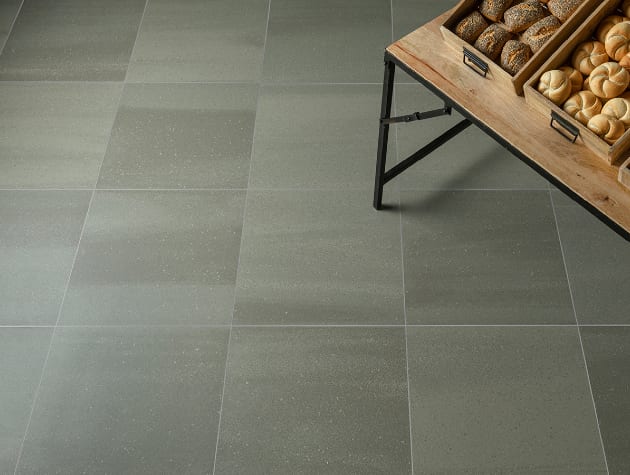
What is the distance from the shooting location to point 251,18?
3.38 metres

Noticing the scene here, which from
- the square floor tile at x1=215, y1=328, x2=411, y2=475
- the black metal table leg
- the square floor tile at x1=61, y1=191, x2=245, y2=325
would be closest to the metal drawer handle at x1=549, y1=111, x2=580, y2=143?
the black metal table leg

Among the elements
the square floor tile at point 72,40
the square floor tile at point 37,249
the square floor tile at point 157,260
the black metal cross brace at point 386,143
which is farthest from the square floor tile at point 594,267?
the square floor tile at point 72,40

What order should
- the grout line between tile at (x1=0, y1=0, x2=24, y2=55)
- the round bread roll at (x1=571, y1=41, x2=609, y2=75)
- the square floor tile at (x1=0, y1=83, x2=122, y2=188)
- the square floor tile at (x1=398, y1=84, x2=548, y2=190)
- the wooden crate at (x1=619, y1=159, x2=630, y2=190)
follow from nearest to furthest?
the wooden crate at (x1=619, y1=159, x2=630, y2=190), the round bread roll at (x1=571, y1=41, x2=609, y2=75), the square floor tile at (x1=398, y1=84, x2=548, y2=190), the square floor tile at (x1=0, y1=83, x2=122, y2=188), the grout line between tile at (x1=0, y1=0, x2=24, y2=55)

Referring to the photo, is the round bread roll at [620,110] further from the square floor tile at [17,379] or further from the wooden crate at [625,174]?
the square floor tile at [17,379]

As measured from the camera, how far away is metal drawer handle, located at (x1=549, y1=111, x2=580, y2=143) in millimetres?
1845

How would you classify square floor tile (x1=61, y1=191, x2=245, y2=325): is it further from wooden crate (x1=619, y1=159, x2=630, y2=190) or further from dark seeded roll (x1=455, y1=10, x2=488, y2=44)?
wooden crate (x1=619, y1=159, x2=630, y2=190)

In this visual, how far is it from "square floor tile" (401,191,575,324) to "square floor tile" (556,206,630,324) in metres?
0.04

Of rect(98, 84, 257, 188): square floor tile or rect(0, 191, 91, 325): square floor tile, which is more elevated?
rect(98, 84, 257, 188): square floor tile

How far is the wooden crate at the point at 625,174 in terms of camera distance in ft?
5.78

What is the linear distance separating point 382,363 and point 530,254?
2.24 feet

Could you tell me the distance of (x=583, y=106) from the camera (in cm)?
184

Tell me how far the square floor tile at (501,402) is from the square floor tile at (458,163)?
24.2 inches

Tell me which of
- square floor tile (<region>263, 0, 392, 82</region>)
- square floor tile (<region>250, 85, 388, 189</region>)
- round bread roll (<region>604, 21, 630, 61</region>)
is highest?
round bread roll (<region>604, 21, 630, 61</region>)

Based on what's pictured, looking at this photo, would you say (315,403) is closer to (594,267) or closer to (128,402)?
(128,402)
